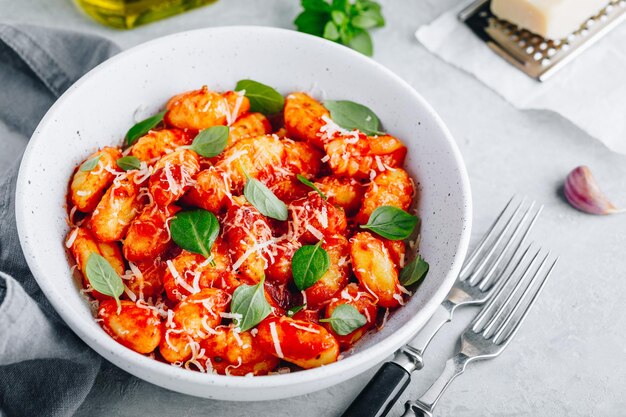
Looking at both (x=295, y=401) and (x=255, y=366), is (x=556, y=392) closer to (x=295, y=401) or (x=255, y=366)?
(x=295, y=401)

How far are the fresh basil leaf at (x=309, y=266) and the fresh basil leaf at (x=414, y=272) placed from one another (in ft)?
0.69

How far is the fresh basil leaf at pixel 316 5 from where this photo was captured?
234 cm

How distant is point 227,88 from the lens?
1960mm

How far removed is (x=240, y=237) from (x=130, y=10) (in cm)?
125

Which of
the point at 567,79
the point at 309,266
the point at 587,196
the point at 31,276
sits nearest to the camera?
the point at 309,266

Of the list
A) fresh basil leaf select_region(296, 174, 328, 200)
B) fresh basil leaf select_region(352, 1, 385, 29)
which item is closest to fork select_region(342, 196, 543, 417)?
fresh basil leaf select_region(296, 174, 328, 200)

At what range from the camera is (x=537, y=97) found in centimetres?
236

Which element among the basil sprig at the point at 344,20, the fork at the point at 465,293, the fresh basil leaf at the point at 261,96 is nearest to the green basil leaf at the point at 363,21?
the basil sprig at the point at 344,20

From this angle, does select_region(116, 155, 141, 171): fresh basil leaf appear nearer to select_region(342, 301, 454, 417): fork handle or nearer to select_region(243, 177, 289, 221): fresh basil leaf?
select_region(243, 177, 289, 221): fresh basil leaf

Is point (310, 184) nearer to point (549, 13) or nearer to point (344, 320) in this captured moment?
point (344, 320)

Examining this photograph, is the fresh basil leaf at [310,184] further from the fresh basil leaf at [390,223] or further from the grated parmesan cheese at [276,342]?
the grated parmesan cheese at [276,342]

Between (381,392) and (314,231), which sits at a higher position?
(314,231)

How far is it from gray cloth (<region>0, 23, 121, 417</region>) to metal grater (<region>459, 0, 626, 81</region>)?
1.30 m

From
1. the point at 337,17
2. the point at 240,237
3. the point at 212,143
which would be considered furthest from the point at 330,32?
the point at 240,237
